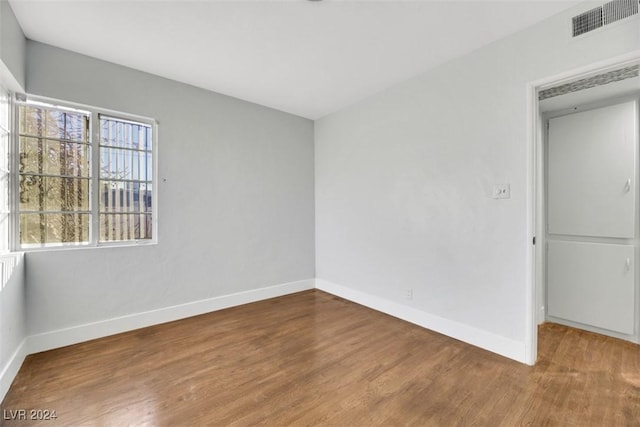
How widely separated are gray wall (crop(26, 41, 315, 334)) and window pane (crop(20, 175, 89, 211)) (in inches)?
16.6

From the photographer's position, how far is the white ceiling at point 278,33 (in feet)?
6.56

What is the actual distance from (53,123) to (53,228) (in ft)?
3.17

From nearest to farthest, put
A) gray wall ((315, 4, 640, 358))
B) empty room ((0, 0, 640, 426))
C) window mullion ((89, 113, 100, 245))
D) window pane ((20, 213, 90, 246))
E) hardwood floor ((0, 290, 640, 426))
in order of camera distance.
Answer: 1. hardwood floor ((0, 290, 640, 426))
2. empty room ((0, 0, 640, 426))
3. gray wall ((315, 4, 640, 358))
4. window pane ((20, 213, 90, 246))
5. window mullion ((89, 113, 100, 245))

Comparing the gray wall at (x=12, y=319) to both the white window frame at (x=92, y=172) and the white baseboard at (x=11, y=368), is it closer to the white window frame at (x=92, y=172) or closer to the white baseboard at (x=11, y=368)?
the white baseboard at (x=11, y=368)

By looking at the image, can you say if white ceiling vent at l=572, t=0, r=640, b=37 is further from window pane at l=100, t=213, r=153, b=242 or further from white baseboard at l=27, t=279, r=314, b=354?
window pane at l=100, t=213, r=153, b=242

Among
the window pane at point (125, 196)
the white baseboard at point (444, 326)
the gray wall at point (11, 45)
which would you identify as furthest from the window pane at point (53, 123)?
the white baseboard at point (444, 326)

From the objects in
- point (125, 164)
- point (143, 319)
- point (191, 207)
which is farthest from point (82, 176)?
point (143, 319)

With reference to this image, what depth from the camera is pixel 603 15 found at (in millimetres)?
1872

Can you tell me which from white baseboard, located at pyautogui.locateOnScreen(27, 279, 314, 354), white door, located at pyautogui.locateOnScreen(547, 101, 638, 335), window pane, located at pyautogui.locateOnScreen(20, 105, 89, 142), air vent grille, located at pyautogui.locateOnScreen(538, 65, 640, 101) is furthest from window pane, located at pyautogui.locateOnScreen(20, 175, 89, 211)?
white door, located at pyautogui.locateOnScreen(547, 101, 638, 335)

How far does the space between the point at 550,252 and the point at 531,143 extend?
1.60 meters

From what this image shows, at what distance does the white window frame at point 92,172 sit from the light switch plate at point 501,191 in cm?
336

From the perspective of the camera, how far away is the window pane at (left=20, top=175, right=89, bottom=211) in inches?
94.0

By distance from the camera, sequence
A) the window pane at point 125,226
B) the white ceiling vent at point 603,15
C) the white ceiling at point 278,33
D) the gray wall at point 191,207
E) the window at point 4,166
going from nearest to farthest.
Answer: the white ceiling vent at point 603,15 < the white ceiling at point 278,33 < the window at point 4,166 < the gray wall at point 191,207 < the window pane at point 125,226

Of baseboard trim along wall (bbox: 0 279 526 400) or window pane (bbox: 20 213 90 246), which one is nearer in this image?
baseboard trim along wall (bbox: 0 279 526 400)
